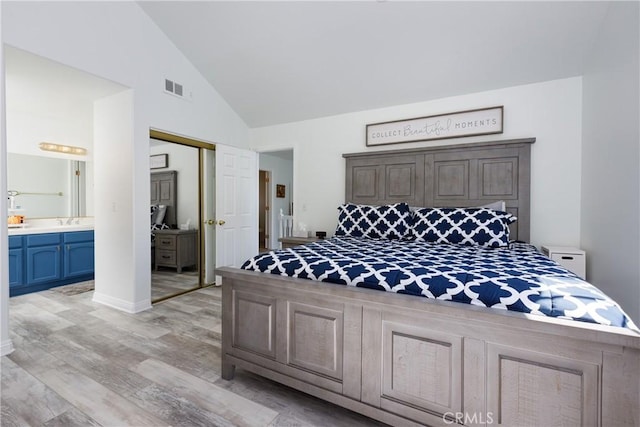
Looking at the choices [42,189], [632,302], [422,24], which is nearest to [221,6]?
[422,24]

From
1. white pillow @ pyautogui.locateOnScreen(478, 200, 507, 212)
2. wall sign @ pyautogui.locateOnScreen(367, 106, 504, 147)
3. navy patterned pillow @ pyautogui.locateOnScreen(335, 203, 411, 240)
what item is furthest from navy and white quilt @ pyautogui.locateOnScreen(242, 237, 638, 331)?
wall sign @ pyautogui.locateOnScreen(367, 106, 504, 147)

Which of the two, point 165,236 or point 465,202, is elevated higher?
point 465,202

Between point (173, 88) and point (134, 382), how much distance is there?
123 inches

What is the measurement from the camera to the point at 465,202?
3.35 metres

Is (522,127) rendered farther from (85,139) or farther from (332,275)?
(85,139)

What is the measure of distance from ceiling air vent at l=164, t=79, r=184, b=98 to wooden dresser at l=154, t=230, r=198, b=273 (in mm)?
1937

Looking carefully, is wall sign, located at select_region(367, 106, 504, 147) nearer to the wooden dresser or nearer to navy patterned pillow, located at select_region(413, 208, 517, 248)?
navy patterned pillow, located at select_region(413, 208, 517, 248)

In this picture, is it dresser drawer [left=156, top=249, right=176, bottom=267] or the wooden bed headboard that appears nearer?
the wooden bed headboard

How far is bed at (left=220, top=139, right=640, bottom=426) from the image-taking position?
1.08 meters

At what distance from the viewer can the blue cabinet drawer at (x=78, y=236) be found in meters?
4.17

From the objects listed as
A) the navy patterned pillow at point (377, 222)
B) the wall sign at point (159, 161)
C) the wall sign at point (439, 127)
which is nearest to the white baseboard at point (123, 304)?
the wall sign at point (159, 161)

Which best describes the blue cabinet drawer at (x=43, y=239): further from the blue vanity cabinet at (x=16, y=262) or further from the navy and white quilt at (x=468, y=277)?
the navy and white quilt at (x=468, y=277)

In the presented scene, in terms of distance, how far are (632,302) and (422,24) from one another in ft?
8.93

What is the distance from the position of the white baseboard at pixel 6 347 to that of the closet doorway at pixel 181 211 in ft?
5.28
